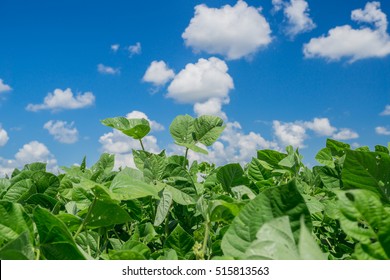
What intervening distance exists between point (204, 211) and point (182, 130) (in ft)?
2.27

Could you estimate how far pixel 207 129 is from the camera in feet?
6.22

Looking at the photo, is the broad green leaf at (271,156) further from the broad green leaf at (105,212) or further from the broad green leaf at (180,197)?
the broad green leaf at (105,212)

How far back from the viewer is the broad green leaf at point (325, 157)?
1950 mm

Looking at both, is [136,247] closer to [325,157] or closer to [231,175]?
[231,175]

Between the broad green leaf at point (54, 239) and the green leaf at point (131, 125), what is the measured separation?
81 cm

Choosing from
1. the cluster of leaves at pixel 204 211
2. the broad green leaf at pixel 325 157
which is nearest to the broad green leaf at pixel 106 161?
the cluster of leaves at pixel 204 211

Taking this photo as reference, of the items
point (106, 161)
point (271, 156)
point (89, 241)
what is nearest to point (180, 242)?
point (89, 241)

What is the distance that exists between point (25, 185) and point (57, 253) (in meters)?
0.81

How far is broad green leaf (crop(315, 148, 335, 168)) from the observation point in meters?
1.95

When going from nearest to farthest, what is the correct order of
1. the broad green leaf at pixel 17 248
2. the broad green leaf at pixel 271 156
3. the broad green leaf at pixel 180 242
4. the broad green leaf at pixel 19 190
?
the broad green leaf at pixel 17 248, the broad green leaf at pixel 180 242, the broad green leaf at pixel 19 190, the broad green leaf at pixel 271 156
